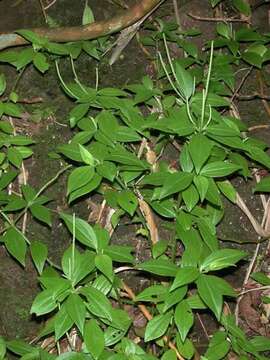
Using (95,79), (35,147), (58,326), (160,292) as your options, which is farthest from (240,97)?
(58,326)

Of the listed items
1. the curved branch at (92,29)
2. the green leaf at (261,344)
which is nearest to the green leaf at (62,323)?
the green leaf at (261,344)

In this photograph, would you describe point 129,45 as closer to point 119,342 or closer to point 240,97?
point 240,97

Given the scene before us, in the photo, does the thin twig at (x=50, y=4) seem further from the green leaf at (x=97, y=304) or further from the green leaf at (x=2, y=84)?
the green leaf at (x=97, y=304)

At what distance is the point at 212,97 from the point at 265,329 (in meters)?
0.96

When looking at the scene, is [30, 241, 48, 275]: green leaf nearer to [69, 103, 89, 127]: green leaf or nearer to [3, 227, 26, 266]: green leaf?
[3, 227, 26, 266]: green leaf

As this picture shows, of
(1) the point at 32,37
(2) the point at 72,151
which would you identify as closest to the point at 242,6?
(1) the point at 32,37

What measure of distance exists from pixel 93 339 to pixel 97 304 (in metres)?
0.11

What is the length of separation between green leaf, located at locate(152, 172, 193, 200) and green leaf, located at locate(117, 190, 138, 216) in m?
0.29

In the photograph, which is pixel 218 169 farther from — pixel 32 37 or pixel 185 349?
pixel 32 37

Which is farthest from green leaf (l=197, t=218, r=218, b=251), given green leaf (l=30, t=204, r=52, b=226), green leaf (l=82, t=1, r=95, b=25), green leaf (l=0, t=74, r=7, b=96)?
green leaf (l=82, t=1, r=95, b=25)

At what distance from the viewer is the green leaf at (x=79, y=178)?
181 centimetres

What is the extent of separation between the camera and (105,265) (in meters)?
1.75

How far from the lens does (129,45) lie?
274 centimetres

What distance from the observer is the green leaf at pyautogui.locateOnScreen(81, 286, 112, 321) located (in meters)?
1.68
